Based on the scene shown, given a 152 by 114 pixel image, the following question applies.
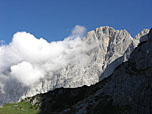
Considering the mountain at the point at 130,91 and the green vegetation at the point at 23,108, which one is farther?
the green vegetation at the point at 23,108

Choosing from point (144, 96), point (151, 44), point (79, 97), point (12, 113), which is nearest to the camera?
point (144, 96)

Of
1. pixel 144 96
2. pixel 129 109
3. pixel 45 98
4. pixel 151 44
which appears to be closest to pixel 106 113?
pixel 129 109

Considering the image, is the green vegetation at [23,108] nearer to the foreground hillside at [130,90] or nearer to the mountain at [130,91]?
the foreground hillside at [130,90]

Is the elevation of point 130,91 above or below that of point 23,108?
below

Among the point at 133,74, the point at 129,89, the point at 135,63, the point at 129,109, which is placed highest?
the point at 135,63

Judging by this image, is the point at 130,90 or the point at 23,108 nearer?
the point at 130,90

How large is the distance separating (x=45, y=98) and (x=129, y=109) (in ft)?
226

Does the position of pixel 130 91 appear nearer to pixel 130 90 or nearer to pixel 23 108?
pixel 130 90

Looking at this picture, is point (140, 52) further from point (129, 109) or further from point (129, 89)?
point (129, 109)

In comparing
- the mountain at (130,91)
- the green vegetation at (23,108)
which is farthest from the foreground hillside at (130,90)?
the green vegetation at (23,108)

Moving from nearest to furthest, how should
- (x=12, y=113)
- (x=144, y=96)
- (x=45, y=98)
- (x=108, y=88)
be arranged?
1. (x=144, y=96)
2. (x=108, y=88)
3. (x=12, y=113)
4. (x=45, y=98)

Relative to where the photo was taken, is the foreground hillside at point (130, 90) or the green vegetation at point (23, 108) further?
the green vegetation at point (23, 108)

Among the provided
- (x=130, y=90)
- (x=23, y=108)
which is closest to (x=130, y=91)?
(x=130, y=90)

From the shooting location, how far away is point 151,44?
2813 inches
